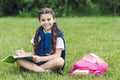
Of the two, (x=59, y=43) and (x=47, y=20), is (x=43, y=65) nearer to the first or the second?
(x=59, y=43)

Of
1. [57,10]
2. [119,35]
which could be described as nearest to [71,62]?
[119,35]

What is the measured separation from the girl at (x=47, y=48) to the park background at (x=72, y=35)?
0.14 m

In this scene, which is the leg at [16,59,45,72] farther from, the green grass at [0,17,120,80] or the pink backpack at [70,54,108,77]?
the pink backpack at [70,54,108,77]

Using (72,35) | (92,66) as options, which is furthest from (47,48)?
(72,35)

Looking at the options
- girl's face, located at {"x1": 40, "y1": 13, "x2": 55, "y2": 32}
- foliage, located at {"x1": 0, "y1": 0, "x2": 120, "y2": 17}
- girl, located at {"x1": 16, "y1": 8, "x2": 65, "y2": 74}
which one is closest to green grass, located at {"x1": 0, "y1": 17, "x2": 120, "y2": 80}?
girl, located at {"x1": 16, "y1": 8, "x2": 65, "y2": 74}

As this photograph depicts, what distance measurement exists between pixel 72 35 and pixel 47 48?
3.92 meters

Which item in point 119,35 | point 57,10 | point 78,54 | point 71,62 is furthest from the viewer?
point 57,10

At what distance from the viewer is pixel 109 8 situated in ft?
53.9

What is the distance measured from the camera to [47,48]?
5.07m

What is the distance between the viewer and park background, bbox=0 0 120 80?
5005 millimetres

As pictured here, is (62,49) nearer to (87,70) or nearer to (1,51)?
(87,70)

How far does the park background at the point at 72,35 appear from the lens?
501cm

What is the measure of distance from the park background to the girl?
0.47 feet

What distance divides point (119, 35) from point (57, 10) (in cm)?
738
